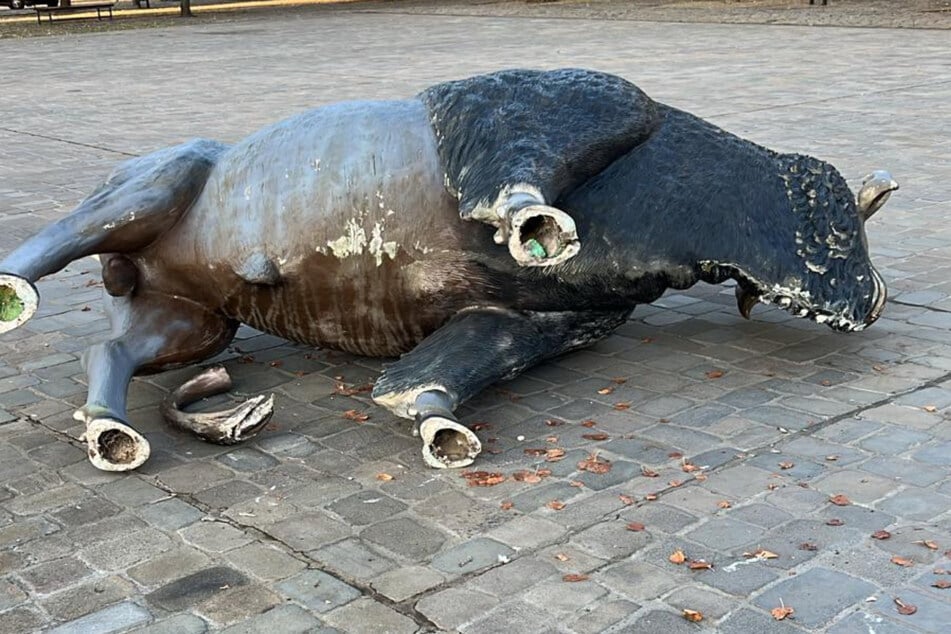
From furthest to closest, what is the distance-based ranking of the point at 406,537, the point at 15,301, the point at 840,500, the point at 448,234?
the point at 448,234 → the point at 15,301 → the point at 840,500 → the point at 406,537

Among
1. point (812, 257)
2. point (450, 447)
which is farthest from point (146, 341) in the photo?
point (812, 257)

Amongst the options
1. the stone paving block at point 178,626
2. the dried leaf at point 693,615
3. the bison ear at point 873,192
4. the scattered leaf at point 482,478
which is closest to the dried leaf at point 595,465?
the scattered leaf at point 482,478

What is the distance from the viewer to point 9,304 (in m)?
4.36

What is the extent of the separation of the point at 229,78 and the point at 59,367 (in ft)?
40.6

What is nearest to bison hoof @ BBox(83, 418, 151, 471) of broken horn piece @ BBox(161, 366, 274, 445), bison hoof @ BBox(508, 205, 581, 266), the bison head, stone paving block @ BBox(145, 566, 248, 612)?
broken horn piece @ BBox(161, 366, 274, 445)

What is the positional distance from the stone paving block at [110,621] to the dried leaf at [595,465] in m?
1.48

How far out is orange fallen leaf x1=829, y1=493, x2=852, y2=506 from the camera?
384cm

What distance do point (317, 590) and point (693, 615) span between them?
3.27ft

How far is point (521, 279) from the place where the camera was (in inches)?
183

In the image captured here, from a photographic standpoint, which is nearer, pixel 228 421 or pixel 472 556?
pixel 472 556

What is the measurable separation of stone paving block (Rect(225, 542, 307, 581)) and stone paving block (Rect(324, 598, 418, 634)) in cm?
28

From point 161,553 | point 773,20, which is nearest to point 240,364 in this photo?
point 161,553

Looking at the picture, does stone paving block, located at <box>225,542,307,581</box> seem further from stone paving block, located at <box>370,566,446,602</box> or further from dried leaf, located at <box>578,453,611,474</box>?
dried leaf, located at <box>578,453,611,474</box>

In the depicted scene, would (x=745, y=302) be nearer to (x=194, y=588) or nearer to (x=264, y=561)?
(x=264, y=561)
